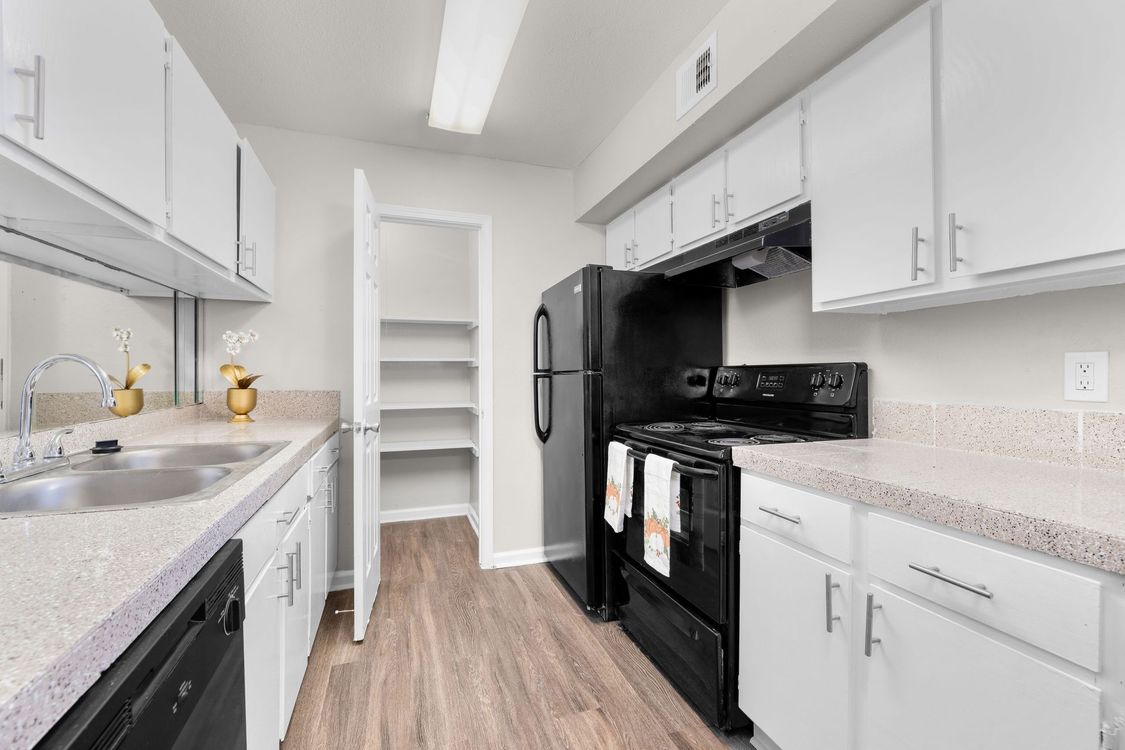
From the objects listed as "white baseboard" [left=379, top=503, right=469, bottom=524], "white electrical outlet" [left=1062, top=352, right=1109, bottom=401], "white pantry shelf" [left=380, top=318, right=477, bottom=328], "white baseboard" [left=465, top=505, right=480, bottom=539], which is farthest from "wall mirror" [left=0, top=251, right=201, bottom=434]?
"white electrical outlet" [left=1062, top=352, right=1109, bottom=401]

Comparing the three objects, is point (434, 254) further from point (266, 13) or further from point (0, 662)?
point (0, 662)

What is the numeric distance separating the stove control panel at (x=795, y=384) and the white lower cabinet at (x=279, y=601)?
1.79 m

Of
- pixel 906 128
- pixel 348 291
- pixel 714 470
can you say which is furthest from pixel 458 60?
pixel 714 470

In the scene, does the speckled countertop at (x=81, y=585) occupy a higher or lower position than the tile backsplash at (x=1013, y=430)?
lower

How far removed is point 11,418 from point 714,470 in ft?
6.51

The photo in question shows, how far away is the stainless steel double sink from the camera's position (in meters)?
1.14

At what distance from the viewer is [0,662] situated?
0.44m

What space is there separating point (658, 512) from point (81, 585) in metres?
1.56

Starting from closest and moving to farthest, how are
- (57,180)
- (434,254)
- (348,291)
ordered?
1. (57,180)
2. (348,291)
3. (434,254)

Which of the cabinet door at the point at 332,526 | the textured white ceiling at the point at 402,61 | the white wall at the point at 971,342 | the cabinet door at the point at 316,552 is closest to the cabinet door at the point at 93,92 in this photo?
the textured white ceiling at the point at 402,61

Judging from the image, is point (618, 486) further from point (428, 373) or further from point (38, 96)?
point (428, 373)

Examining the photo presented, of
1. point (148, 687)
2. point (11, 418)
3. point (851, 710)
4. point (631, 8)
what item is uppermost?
point (631, 8)

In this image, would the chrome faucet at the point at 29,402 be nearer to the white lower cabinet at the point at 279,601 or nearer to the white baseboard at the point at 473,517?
the white lower cabinet at the point at 279,601

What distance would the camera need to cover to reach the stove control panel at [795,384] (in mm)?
1788
